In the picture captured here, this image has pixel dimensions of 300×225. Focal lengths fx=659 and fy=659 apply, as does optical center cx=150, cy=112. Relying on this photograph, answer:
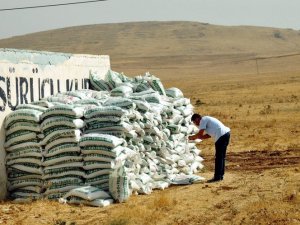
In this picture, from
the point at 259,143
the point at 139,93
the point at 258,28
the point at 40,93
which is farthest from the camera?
the point at 258,28

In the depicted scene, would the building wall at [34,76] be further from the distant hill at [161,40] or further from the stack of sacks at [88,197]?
the distant hill at [161,40]

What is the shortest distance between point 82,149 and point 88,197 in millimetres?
835

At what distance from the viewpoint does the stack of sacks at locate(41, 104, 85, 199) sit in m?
10.7

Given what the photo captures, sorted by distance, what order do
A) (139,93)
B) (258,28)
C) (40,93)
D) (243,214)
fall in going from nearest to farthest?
(243,214)
(40,93)
(139,93)
(258,28)

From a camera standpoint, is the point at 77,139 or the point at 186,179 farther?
the point at 186,179

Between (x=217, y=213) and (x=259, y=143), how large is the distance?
9.40 m

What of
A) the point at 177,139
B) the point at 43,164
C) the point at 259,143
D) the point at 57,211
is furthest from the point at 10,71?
the point at 259,143

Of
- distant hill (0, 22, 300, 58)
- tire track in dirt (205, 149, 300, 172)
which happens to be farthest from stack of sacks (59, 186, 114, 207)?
distant hill (0, 22, 300, 58)

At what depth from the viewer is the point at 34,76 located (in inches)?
467

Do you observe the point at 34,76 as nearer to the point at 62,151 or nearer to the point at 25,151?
the point at 25,151

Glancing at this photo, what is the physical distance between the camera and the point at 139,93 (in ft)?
42.3

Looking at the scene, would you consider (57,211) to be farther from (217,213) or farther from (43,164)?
(217,213)

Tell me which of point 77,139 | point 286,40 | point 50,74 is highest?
point 50,74

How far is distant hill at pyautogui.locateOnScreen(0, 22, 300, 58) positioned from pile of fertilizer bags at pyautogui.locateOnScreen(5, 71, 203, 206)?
107227mm
